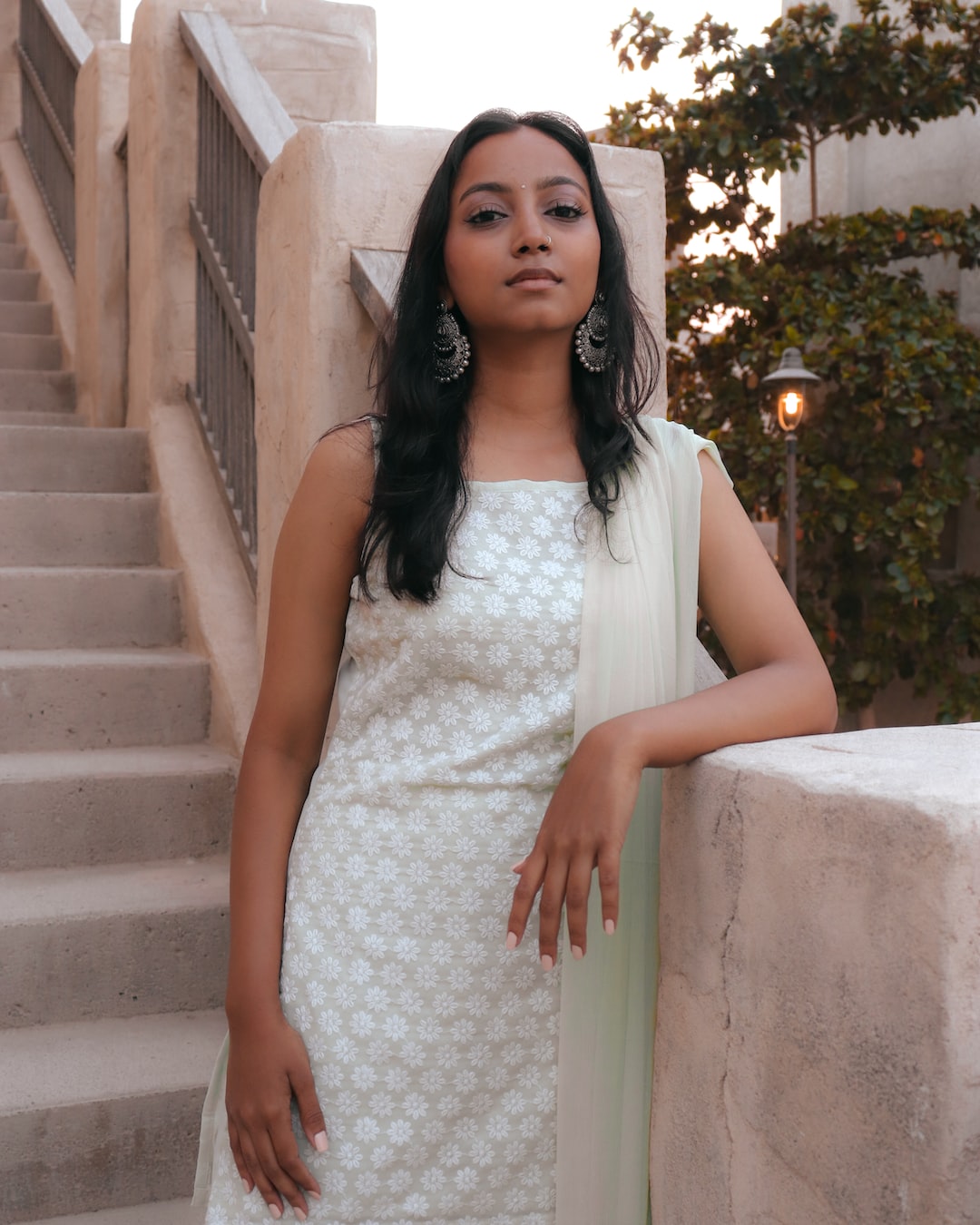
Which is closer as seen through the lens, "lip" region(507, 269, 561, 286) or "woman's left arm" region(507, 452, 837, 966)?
"woman's left arm" region(507, 452, 837, 966)

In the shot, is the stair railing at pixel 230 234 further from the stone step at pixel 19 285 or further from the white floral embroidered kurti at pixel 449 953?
the stone step at pixel 19 285

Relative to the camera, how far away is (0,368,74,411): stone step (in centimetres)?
512

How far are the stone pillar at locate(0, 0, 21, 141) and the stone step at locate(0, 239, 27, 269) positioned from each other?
120 cm

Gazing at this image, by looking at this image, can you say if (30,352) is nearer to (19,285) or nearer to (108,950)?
(19,285)

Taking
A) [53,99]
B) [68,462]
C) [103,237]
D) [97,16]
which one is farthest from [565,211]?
[97,16]

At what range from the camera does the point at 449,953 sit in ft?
4.48

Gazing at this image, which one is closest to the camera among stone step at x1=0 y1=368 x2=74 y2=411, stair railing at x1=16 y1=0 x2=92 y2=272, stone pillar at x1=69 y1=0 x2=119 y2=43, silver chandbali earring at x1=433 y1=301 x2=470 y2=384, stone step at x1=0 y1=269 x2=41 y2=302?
silver chandbali earring at x1=433 y1=301 x2=470 y2=384

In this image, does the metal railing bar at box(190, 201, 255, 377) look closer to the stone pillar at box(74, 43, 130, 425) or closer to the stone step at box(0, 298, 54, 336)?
the stone pillar at box(74, 43, 130, 425)

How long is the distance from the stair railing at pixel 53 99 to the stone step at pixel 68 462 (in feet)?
6.31

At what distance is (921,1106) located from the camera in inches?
36.4

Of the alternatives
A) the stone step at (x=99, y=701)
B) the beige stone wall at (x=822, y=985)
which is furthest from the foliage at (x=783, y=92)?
the beige stone wall at (x=822, y=985)

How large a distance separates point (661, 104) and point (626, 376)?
292 inches

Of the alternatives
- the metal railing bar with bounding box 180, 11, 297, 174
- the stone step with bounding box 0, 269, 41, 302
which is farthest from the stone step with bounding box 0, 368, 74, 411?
the metal railing bar with bounding box 180, 11, 297, 174

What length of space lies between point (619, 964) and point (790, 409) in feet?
20.6
